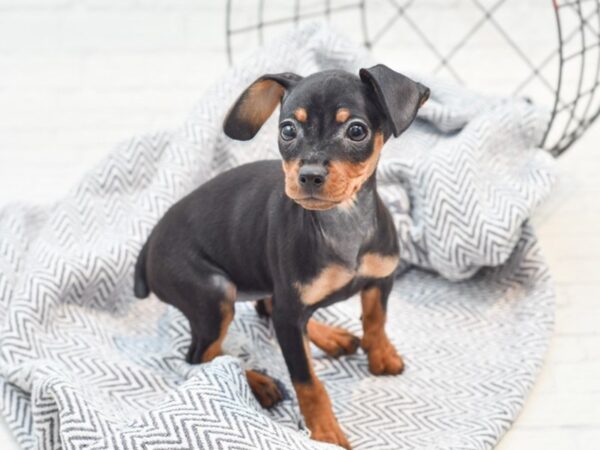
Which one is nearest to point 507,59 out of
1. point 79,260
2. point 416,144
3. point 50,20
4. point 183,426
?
point 416,144

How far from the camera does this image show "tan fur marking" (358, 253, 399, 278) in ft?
5.82

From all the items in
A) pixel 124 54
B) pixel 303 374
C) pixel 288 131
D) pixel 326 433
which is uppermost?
pixel 288 131

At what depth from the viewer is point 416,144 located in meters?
2.54

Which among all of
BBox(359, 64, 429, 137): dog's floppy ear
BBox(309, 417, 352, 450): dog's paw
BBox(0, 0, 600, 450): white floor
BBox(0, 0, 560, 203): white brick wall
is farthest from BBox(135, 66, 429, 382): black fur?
BBox(0, 0, 560, 203): white brick wall

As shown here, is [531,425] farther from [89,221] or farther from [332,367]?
[89,221]

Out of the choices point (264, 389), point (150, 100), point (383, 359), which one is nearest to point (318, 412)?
point (264, 389)

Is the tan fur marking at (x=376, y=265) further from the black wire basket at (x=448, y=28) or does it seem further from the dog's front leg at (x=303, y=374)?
the black wire basket at (x=448, y=28)

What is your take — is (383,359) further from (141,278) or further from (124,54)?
(124,54)

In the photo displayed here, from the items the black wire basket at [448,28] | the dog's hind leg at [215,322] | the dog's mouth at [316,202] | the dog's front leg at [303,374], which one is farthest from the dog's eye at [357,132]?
the black wire basket at [448,28]

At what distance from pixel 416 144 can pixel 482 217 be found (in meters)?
0.39

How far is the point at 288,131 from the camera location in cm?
159

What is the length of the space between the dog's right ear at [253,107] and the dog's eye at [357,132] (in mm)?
182

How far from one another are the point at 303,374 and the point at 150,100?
1.74m

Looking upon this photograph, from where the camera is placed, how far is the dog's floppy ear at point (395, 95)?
154 cm
